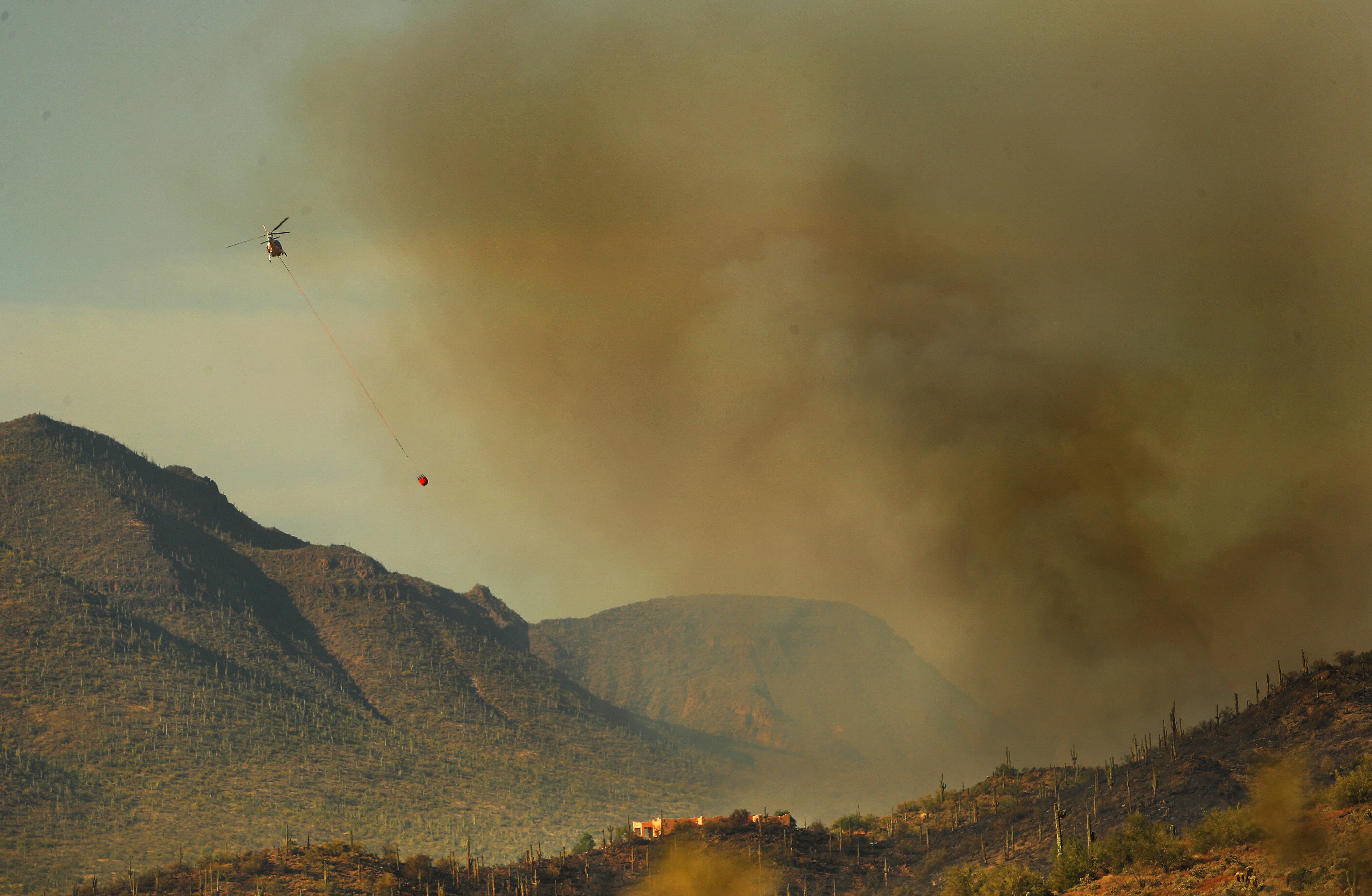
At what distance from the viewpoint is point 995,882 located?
Answer: 3479 inches

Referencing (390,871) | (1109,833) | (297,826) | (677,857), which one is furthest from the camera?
(297,826)

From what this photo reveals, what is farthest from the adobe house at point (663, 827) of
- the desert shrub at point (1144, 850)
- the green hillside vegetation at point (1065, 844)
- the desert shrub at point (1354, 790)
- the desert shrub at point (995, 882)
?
the desert shrub at point (1354, 790)

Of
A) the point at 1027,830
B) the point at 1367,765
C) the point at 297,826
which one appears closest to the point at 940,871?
the point at 1027,830

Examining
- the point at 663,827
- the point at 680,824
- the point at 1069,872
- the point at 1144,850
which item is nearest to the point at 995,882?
the point at 1069,872

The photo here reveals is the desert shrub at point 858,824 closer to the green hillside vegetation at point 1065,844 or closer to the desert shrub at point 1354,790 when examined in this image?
the green hillside vegetation at point 1065,844

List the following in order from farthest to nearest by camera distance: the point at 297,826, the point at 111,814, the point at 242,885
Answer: the point at 297,826
the point at 111,814
the point at 242,885

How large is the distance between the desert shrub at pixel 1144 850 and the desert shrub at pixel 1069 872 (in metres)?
1.32

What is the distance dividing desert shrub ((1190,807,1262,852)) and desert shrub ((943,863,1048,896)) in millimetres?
10700

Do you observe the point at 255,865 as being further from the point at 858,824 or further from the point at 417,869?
the point at 858,824

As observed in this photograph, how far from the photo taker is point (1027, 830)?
12062cm

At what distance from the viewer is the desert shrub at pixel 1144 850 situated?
82.6 metres

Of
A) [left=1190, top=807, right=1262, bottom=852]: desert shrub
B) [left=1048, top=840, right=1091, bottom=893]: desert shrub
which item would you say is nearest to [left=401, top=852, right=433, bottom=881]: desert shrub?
[left=1048, top=840, right=1091, bottom=893]: desert shrub

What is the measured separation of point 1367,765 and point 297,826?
155342mm

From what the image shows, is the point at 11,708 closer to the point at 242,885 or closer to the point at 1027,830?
the point at 242,885
